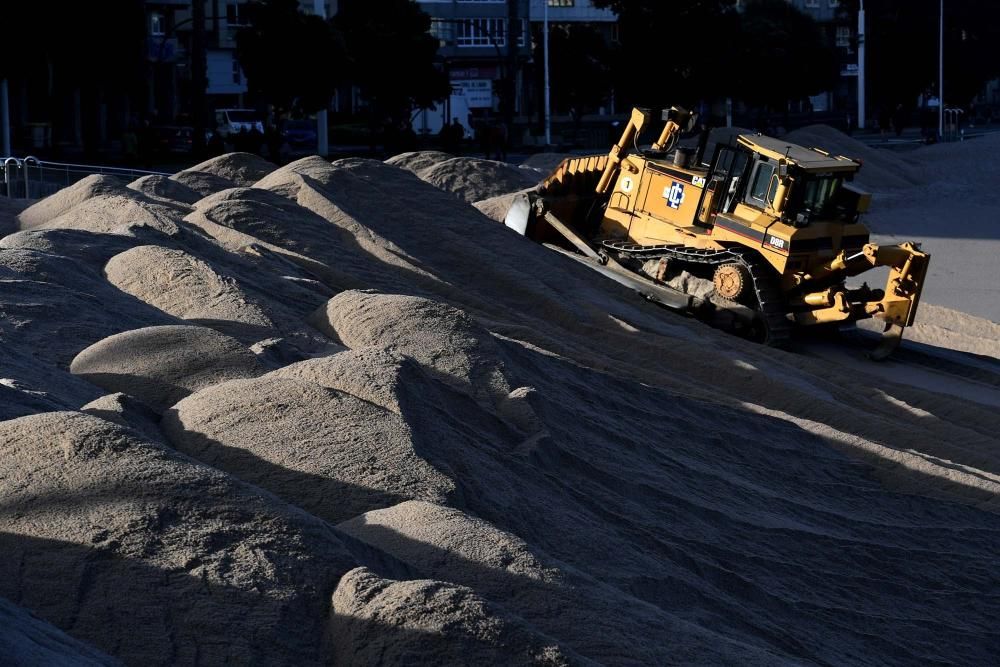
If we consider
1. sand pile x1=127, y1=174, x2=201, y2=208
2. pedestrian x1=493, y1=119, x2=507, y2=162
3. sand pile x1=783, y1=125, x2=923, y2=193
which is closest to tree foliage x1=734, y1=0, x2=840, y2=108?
sand pile x1=783, y1=125, x2=923, y2=193

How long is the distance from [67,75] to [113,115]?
56.7ft

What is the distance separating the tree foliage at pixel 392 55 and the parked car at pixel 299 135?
344 cm

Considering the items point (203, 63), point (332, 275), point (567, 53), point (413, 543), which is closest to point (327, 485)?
point (413, 543)

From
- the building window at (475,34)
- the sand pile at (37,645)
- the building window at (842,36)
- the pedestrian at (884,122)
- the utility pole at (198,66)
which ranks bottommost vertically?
the sand pile at (37,645)

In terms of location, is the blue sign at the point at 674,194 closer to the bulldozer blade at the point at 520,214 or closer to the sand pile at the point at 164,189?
the bulldozer blade at the point at 520,214

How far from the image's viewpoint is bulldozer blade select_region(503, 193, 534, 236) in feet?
61.6

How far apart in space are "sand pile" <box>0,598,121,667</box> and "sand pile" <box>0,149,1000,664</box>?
31cm

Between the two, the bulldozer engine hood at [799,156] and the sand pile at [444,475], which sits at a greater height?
the bulldozer engine hood at [799,156]

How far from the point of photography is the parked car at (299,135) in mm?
43531

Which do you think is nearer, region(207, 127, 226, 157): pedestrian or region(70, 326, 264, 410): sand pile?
region(70, 326, 264, 410): sand pile

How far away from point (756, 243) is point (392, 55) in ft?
80.6

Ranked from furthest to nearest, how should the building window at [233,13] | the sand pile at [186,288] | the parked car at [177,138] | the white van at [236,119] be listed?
the building window at [233,13]
the white van at [236,119]
the parked car at [177,138]
the sand pile at [186,288]

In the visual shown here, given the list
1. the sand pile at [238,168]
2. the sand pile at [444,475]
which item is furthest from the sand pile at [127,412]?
the sand pile at [238,168]

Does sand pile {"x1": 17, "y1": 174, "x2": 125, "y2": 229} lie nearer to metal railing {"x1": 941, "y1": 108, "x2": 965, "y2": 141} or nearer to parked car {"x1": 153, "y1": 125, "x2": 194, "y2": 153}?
parked car {"x1": 153, "y1": 125, "x2": 194, "y2": 153}
